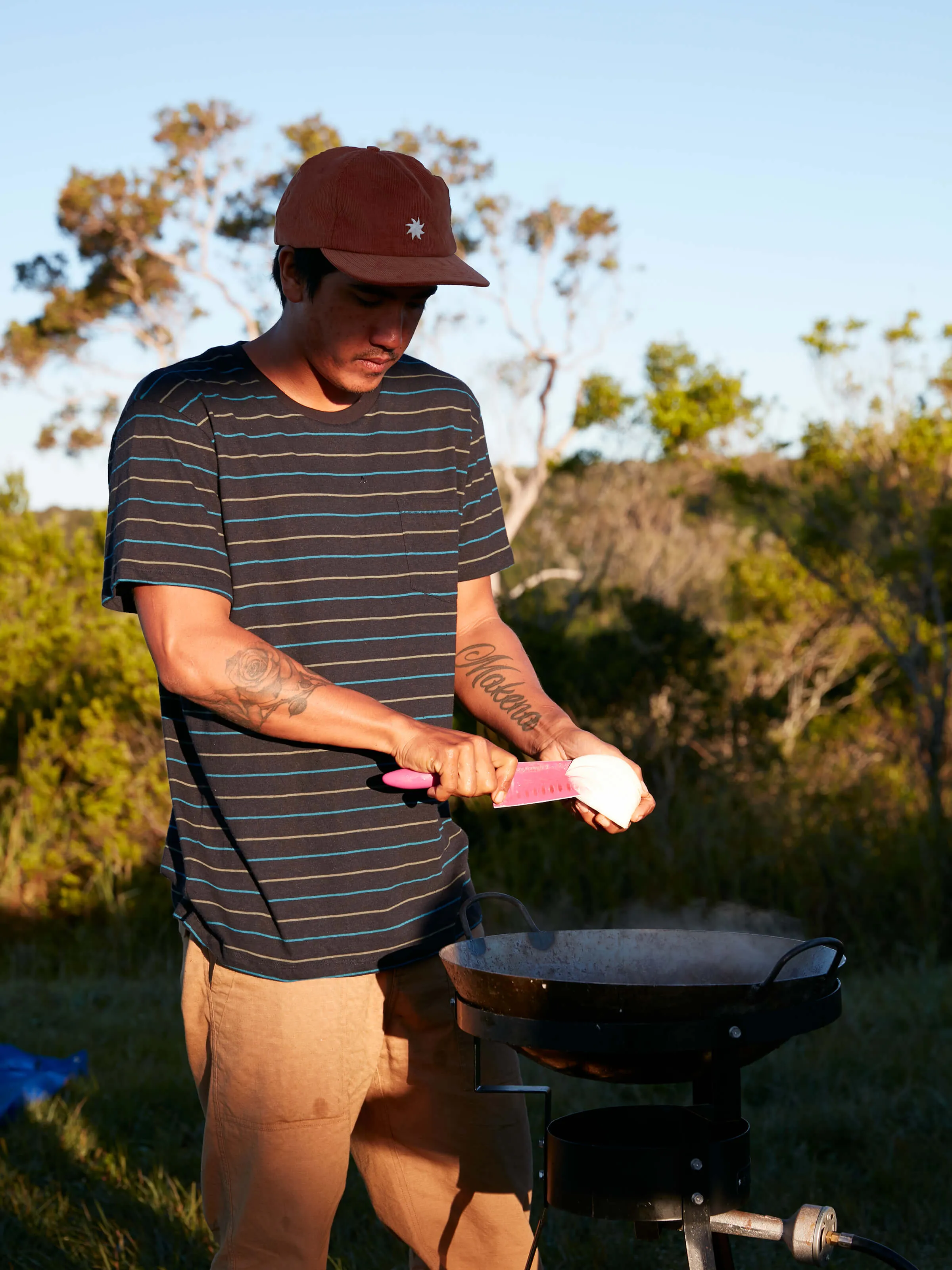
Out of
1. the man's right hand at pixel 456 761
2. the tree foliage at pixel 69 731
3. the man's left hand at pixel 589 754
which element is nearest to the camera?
the man's right hand at pixel 456 761

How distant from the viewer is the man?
82.7 inches

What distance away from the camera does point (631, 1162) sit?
6.15 feet

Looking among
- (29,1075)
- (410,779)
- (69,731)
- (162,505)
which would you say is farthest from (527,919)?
(69,731)

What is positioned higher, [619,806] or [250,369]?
[250,369]

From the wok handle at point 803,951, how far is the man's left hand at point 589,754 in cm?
35

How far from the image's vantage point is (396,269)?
2160 mm

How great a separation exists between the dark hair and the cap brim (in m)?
0.04

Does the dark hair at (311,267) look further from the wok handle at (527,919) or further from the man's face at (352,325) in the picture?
the wok handle at (527,919)

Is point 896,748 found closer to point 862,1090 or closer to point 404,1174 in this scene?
point 862,1090

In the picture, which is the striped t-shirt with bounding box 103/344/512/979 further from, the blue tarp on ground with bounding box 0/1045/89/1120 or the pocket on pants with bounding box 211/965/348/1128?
the blue tarp on ground with bounding box 0/1045/89/1120

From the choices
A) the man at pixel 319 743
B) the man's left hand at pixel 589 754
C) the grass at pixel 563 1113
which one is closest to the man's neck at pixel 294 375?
the man at pixel 319 743

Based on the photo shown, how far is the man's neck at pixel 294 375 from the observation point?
2.30 meters

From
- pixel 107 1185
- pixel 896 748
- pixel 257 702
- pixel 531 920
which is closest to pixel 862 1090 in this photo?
pixel 107 1185

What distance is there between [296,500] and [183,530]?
8.6 inches
